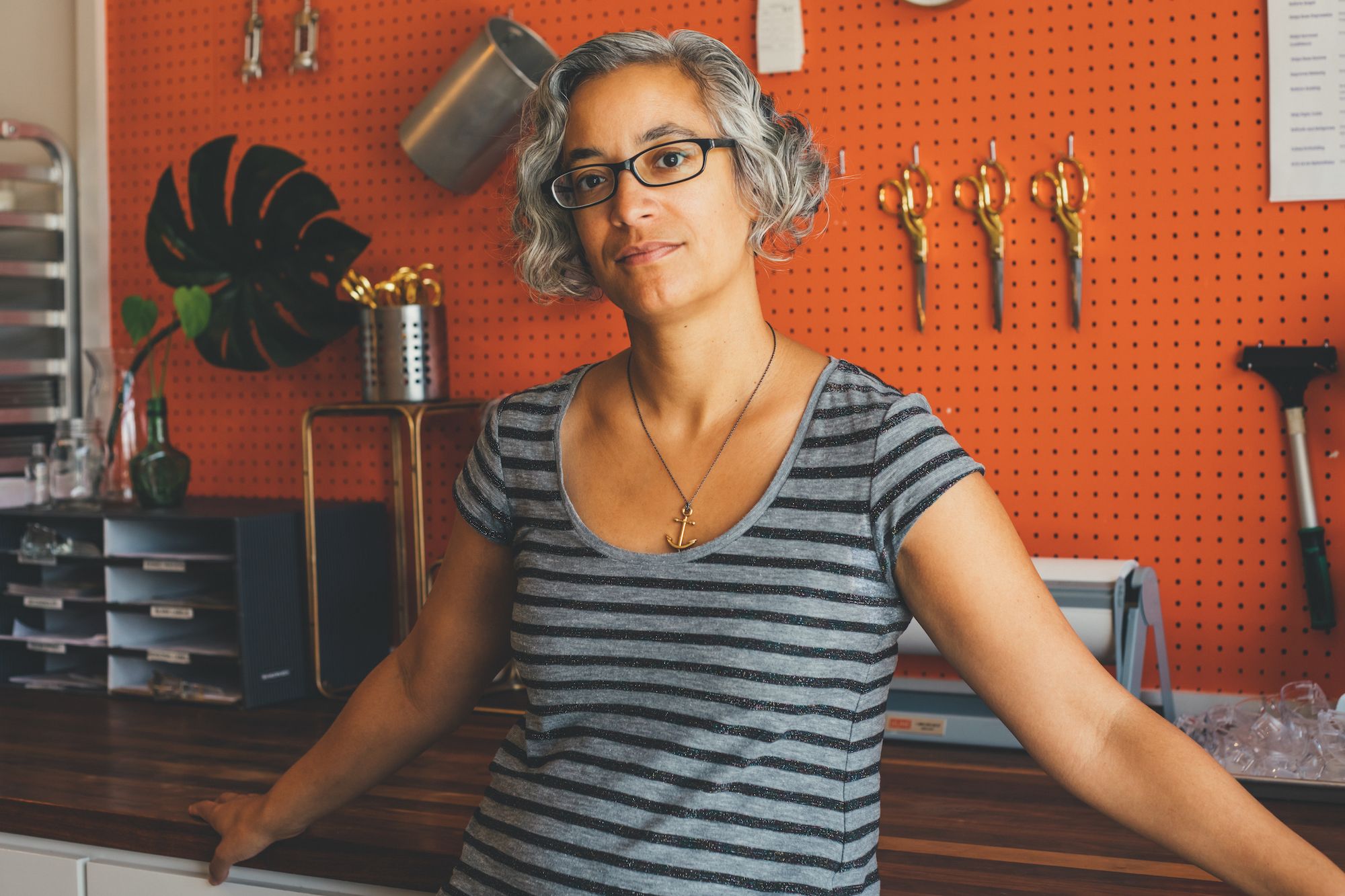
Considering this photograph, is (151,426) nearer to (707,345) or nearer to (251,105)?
(251,105)

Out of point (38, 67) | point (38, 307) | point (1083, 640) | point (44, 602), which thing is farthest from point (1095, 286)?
point (38, 67)

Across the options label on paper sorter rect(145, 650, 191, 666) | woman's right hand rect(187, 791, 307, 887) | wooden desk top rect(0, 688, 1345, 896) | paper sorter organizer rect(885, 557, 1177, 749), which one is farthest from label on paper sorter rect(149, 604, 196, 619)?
paper sorter organizer rect(885, 557, 1177, 749)

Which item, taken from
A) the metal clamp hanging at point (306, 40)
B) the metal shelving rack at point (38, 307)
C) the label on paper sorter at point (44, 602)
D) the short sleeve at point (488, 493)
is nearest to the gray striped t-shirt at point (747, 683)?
the short sleeve at point (488, 493)

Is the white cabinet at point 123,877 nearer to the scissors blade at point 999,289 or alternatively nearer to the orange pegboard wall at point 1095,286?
the orange pegboard wall at point 1095,286

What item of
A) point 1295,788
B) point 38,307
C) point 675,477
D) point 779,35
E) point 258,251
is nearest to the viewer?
point 675,477

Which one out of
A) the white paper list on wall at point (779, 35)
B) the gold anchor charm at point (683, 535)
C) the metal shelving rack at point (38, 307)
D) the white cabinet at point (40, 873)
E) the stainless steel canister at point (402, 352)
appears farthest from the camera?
the metal shelving rack at point (38, 307)

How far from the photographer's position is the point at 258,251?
6.27 ft

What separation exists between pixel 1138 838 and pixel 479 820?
2.06 ft

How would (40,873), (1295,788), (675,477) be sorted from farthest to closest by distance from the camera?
(40,873), (1295,788), (675,477)

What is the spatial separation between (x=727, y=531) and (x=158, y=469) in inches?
49.2

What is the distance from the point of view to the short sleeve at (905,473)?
0.87 m

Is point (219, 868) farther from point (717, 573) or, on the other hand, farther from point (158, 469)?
point (158, 469)

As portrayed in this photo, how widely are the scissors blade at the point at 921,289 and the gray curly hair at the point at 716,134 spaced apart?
0.55 meters

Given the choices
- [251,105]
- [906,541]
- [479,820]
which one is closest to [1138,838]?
[906,541]
